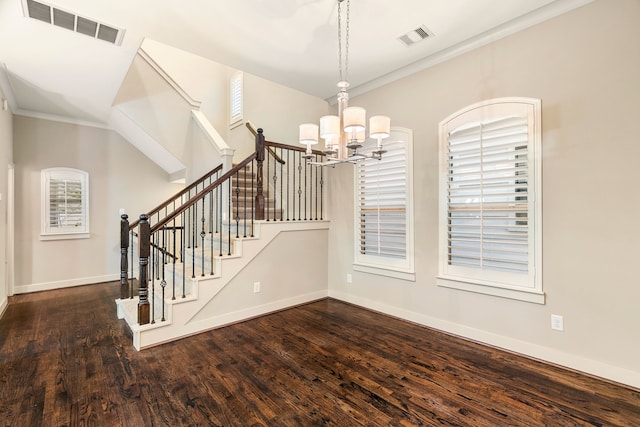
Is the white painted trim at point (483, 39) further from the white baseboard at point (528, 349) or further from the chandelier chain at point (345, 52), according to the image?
the white baseboard at point (528, 349)

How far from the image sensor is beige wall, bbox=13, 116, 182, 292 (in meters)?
5.21

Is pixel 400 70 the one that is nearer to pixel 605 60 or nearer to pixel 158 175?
pixel 605 60

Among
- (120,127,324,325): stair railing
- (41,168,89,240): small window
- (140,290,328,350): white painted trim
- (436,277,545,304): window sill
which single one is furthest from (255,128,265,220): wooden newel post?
(41,168,89,240): small window

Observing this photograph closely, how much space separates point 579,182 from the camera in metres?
2.66

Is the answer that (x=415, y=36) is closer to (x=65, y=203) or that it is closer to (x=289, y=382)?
(x=289, y=382)

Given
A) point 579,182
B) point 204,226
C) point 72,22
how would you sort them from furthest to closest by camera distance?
point 204,226
point 72,22
point 579,182

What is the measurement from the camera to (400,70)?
3.95 meters

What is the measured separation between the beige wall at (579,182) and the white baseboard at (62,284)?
6301 millimetres

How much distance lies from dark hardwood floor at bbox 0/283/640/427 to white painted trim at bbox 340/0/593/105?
127 inches

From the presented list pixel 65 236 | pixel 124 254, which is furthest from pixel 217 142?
pixel 65 236

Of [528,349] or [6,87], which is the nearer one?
[528,349]

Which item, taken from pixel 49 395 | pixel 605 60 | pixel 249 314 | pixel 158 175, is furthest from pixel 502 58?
pixel 158 175

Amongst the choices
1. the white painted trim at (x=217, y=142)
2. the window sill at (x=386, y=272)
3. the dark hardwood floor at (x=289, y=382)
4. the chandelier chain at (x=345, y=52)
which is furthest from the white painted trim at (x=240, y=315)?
the chandelier chain at (x=345, y=52)

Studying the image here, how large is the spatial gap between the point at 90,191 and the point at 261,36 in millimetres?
4835
